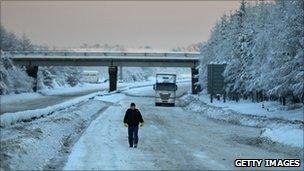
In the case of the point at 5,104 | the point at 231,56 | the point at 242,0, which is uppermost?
the point at 242,0

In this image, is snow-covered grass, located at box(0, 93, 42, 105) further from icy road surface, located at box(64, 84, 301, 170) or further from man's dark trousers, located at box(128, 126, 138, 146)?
man's dark trousers, located at box(128, 126, 138, 146)

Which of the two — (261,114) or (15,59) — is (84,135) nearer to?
(261,114)

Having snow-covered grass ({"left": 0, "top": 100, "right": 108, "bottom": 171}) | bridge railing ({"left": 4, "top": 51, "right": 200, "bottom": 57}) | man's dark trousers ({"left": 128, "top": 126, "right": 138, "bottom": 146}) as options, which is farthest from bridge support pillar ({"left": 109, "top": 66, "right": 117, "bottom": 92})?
man's dark trousers ({"left": 128, "top": 126, "right": 138, "bottom": 146})

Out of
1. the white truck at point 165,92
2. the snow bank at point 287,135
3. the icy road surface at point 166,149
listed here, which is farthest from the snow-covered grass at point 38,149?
the white truck at point 165,92

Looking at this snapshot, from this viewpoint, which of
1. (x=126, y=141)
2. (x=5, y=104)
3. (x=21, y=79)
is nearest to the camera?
(x=126, y=141)

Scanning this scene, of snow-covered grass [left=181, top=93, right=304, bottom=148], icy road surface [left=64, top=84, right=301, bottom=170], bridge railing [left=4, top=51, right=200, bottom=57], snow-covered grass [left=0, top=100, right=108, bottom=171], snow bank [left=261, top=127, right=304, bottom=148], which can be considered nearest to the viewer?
snow-covered grass [left=0, top=100, right=108, bottom=171]

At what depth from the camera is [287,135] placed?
26094mm

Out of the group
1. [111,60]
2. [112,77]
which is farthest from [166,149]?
[112,77]

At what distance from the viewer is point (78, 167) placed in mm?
16562

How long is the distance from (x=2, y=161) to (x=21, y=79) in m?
79.3

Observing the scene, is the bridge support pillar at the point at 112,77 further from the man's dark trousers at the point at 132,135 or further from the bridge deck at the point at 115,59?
the man's dark trousers at the point at 132,135

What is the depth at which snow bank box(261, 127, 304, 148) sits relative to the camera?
2416 cm

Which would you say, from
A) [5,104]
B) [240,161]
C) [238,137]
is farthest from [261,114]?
[5,104]

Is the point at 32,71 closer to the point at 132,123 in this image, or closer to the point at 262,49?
the point at 262,49
